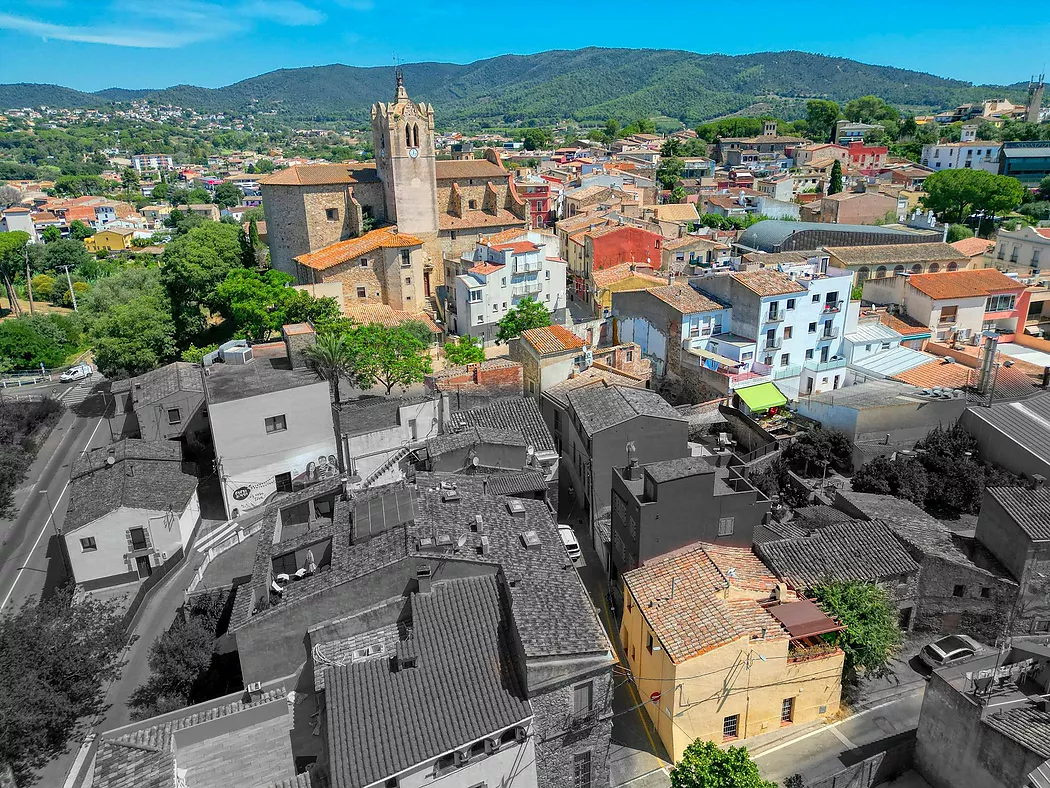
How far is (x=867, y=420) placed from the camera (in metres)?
33.0

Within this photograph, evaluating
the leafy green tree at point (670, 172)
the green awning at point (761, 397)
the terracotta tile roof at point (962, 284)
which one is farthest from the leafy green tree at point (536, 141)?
the green awning at point (761, 397)

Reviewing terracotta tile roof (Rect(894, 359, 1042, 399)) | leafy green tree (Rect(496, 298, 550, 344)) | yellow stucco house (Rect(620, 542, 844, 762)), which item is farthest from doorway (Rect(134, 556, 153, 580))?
terracotta tile roof (Rect(894, 359, 1042, 399))

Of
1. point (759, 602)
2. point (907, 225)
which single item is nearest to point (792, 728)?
point (759, 602)

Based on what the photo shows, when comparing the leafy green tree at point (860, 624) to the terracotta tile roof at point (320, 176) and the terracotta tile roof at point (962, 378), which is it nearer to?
the terracotta tile roof at point (962, 378)

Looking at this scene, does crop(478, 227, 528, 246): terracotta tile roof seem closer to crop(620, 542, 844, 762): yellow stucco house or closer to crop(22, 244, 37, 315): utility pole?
crop(620, 542, 844, 762): yellow stucco house

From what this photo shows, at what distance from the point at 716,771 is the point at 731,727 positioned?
440 cm

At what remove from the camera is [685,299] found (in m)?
41.1

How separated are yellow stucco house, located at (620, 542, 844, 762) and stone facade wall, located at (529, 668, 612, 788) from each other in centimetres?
244

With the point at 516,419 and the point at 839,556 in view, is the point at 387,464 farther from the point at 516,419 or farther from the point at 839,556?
the point at 839,556

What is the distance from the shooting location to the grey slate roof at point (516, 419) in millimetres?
31031

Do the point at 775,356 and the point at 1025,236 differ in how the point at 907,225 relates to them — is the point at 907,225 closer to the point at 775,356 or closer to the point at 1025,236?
the point at 1025,236

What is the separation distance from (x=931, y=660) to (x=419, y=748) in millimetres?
16984

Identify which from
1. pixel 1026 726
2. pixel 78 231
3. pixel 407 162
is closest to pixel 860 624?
pixel 1026 726

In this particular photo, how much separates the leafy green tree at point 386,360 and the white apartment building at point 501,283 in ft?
47.4
